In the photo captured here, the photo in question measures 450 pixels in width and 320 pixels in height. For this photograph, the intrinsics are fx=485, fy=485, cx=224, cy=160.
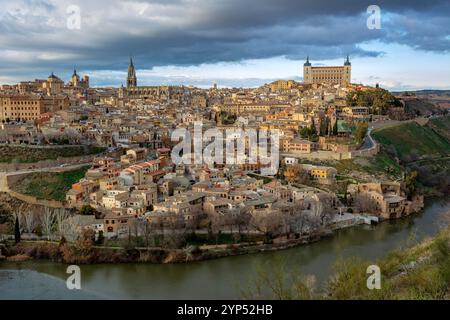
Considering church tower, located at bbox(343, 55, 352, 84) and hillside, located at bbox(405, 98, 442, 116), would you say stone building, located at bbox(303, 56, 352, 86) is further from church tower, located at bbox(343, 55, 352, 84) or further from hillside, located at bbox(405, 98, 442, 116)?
hillside, located at bbox(405, 98, 442, 116)

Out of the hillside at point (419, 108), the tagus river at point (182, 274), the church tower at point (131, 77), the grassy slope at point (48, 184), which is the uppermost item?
the church tower at point (131, 77)

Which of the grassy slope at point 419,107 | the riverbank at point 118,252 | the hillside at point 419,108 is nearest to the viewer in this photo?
the riverbank at point 118,252

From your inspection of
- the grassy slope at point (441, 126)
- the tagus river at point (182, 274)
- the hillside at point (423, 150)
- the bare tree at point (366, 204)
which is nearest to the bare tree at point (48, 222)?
the tagus river at point (182, 274)

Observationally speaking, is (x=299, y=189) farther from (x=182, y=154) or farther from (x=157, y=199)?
(x=182, y=154)

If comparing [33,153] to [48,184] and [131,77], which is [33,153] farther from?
[131,77]

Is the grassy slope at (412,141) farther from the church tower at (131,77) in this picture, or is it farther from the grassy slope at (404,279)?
the church tower at (131,77)

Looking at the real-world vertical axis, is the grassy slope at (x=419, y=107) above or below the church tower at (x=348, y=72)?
below

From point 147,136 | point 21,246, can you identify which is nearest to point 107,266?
point 21,246
